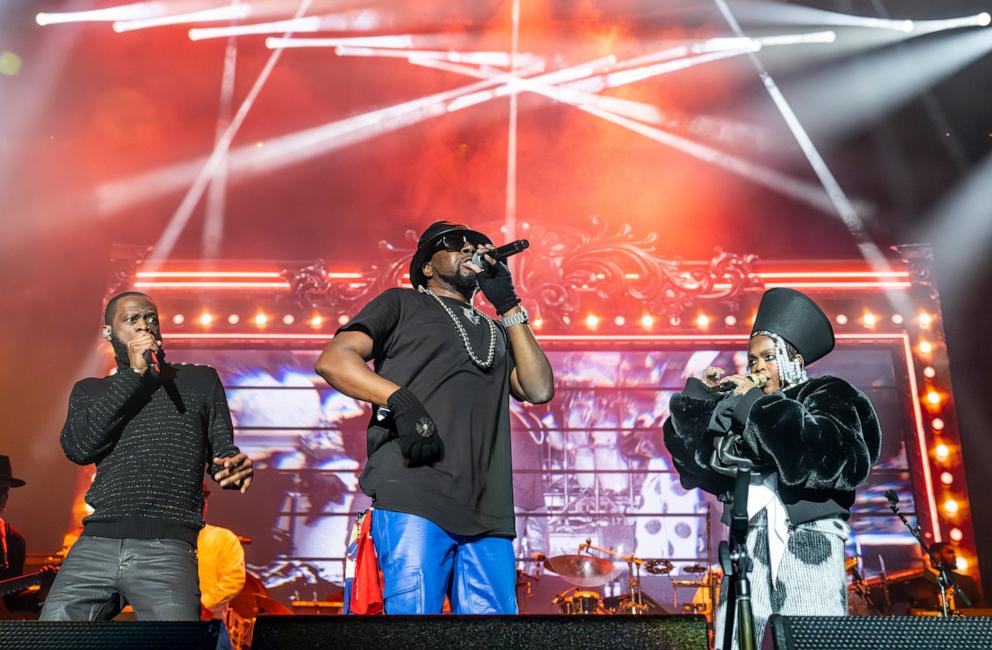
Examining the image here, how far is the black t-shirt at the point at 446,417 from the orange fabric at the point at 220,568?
337cm

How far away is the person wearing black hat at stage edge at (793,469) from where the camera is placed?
9.70 ft

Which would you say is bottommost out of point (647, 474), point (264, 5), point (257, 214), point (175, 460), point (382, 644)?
point (382, 644)

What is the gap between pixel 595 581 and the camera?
8.73 metres

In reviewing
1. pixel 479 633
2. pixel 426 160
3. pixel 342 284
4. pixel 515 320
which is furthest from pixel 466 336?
pixel 426 160

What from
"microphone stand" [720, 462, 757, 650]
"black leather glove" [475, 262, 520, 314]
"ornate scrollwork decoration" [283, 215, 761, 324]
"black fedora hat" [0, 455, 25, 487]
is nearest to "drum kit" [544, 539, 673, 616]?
"ornate scrollwork decoration" [283, 215, 761, 324]

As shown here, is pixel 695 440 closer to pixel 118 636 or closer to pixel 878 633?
pixel 878 633

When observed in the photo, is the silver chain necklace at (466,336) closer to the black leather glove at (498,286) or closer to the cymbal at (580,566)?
the black leather glove at (498,286)

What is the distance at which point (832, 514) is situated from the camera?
305 cm

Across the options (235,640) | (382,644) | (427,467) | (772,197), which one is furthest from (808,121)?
(382,644)

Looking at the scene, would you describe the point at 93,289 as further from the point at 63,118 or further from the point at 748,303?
the point at 748,303

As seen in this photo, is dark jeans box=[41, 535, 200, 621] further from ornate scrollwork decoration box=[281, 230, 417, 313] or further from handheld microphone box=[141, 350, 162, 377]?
ornate scrollwork decoration box=[281, 230, 417, 313]

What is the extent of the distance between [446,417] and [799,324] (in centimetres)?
156

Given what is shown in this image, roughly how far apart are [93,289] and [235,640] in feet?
18.1

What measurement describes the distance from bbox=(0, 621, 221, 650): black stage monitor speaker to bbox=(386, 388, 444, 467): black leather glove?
894mm
